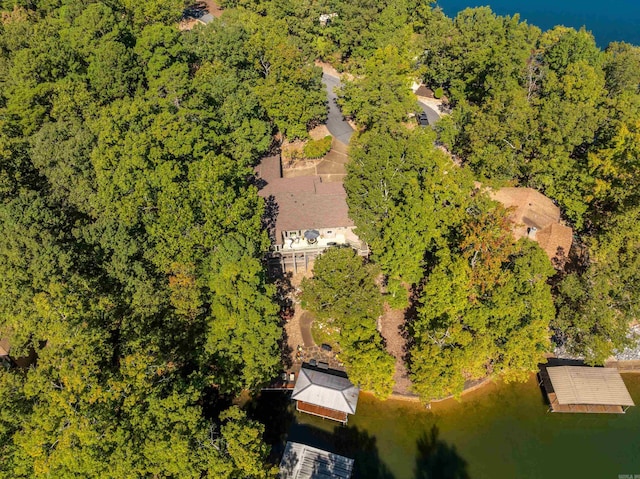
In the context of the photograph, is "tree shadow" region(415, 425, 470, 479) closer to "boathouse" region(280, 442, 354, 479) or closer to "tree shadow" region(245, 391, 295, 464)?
"boathouse" region(280, 442, 354, 479)

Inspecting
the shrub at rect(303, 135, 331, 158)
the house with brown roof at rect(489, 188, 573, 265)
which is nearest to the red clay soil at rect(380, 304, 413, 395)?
the house with brown roof at rect(489, 188, 573, 265)

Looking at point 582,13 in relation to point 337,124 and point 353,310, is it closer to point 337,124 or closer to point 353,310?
point 337,124

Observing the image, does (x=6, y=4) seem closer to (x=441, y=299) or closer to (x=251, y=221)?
(x=251, y=221)

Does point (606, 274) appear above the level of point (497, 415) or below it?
above

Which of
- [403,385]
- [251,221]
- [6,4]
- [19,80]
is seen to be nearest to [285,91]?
[251,221]

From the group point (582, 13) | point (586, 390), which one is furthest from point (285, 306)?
point (582, 13)
